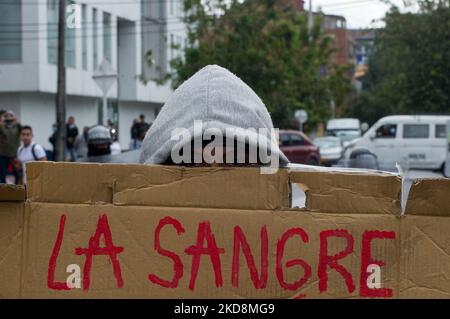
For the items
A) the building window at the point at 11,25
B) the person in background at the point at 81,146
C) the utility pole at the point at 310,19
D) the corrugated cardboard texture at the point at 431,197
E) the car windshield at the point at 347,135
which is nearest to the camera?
the corrugated cardboard texture at the point at 431,197

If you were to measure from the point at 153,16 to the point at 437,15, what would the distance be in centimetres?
1635

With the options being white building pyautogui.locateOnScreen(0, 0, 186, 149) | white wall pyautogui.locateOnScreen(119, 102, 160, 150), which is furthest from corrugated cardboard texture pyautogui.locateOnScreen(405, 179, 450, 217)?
white wall pyautogui.locateOnScreen(119, 102, 160, 150)

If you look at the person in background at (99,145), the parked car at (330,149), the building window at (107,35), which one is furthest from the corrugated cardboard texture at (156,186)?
the building window at (107,35)

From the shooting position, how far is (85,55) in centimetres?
3700

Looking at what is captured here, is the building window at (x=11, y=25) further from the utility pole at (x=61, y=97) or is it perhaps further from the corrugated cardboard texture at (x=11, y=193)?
the corrugated cardboard texture at (x=11, y=193)

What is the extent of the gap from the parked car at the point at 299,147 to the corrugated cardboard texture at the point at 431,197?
2679 centimetres

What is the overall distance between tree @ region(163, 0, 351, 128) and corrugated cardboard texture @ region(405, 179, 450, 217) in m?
33.8

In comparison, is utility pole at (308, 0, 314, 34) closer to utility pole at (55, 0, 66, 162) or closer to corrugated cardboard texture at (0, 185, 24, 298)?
utility pole at (55, 0, 66, 162)

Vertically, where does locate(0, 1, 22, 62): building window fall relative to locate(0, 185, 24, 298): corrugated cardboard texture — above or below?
above

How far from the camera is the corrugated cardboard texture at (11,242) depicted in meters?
2.56

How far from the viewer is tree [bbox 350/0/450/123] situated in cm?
3628

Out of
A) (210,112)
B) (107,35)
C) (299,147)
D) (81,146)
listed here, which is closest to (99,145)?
(210,112)
